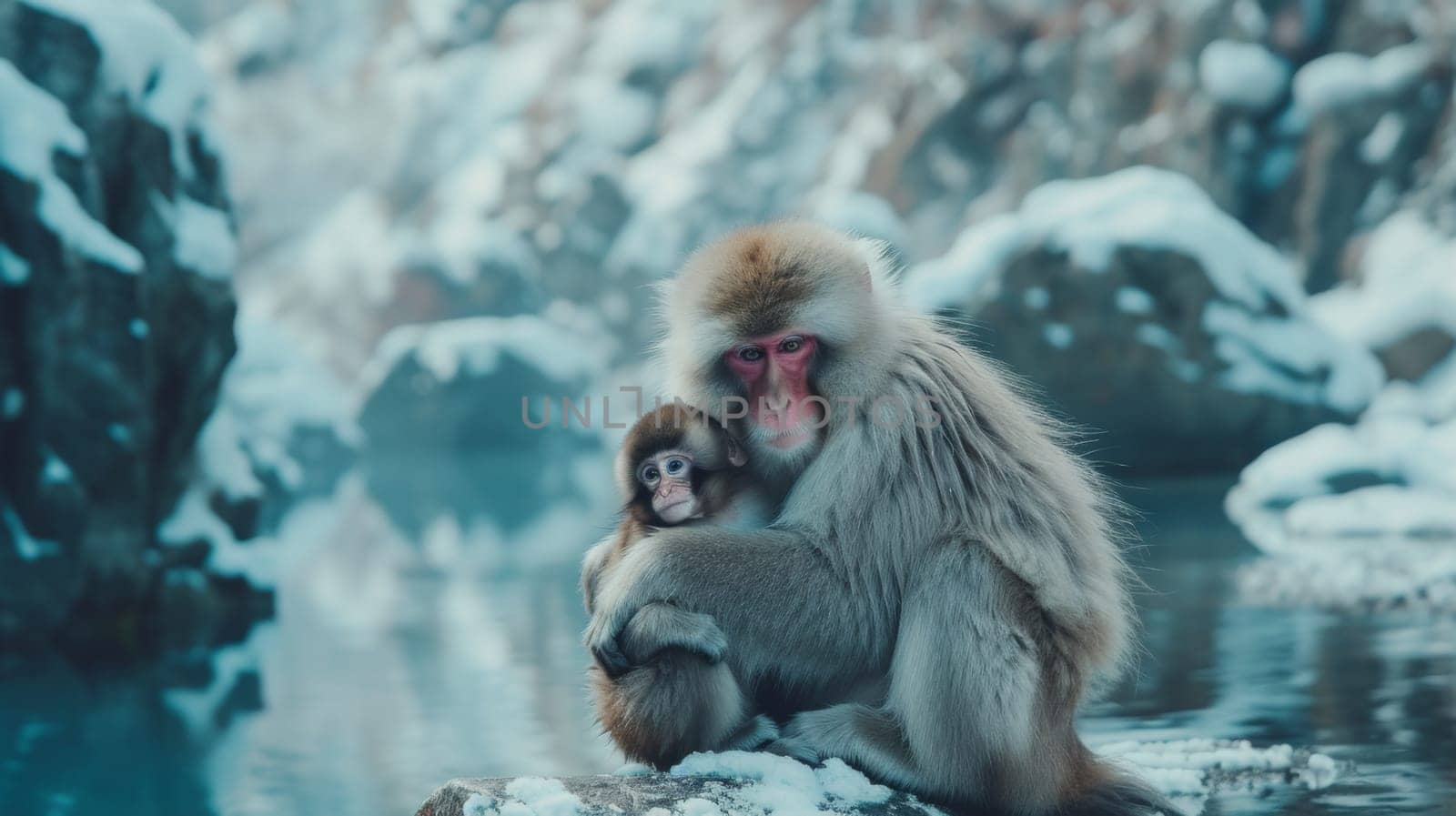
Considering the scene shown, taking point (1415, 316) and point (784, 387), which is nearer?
point (784, 387)

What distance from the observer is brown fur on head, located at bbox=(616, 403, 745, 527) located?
2438 millimetres

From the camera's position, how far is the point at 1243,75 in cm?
1673

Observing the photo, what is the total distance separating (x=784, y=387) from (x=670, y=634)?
0.43 metres

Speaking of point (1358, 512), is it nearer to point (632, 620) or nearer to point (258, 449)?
point (632, 620)

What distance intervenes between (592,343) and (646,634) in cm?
2511

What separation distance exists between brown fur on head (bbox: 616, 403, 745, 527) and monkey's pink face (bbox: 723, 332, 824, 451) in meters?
0.12

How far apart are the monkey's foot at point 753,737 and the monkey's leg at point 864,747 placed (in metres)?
0.02

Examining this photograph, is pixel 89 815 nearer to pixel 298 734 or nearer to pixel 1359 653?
pixel 298 734

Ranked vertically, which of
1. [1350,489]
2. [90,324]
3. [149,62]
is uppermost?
[149,62]

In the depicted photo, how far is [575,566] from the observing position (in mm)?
8656

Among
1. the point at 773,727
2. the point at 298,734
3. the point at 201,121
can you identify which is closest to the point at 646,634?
the point at 773,727

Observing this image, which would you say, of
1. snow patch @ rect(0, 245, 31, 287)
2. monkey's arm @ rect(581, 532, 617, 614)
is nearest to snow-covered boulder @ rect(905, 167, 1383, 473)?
snow patch @ rect(0, 245, 31, 287)

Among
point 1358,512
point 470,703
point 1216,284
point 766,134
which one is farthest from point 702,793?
point 766,134

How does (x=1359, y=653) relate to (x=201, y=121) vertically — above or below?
below
